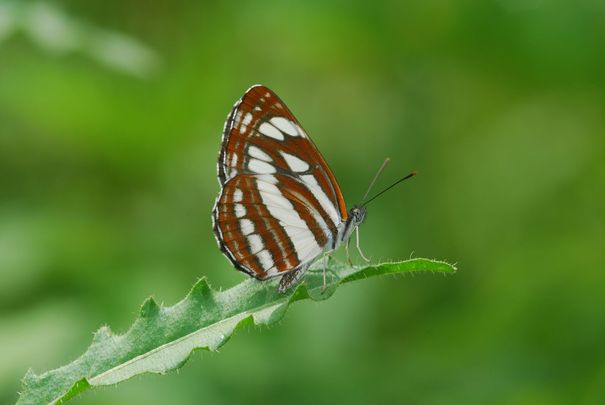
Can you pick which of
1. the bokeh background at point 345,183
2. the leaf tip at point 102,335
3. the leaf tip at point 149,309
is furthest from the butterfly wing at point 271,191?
the bokeh background at point 345,183

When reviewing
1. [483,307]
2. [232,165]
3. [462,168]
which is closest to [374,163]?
[462,168]

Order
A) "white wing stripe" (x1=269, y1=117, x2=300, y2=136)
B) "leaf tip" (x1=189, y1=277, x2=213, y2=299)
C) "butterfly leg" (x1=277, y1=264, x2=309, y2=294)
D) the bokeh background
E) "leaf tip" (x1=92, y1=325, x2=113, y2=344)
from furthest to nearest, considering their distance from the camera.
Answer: the bokeh background → "white wing stripe" (x1=269, y1=117, x2=300, y2=136) → "butterfly leg" (x1=277, y1=264, x2=309, y2=294) → "leaf tip" (x1=189, y1=277, x2=213, y2=299) → "leaf tip" (x1=92, y1=325, x2=113, y2=344)

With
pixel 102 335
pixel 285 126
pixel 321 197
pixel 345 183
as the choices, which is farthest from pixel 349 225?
pixel 345 183

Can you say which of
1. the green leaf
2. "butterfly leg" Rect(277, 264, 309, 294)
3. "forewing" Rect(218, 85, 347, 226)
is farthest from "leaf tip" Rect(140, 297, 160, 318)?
"forewing" Rect(218, 85, 347, 226)

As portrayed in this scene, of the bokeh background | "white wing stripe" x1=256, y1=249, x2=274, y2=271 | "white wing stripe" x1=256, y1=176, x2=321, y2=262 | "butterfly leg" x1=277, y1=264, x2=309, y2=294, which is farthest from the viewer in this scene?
the bokeh background

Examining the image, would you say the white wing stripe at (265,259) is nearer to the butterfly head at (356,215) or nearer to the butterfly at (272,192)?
the butterfly at (272,192)

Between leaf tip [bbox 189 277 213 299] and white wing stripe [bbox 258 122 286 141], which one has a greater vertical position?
white wing stripe [bbox 258 122 286 141]

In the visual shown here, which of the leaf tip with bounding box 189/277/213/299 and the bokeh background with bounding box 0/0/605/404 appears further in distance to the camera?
the bokeh background with bounding box 0/0/605/404

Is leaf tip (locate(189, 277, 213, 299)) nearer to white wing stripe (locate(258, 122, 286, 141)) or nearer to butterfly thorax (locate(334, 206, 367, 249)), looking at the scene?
white wing stripe (locate(258, 122, 286, 141))
